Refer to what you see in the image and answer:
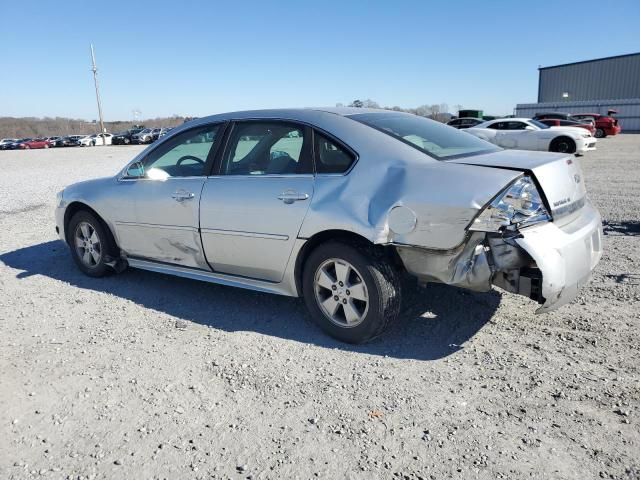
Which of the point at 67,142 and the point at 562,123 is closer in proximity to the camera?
the point at 562,123

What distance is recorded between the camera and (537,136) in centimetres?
1712

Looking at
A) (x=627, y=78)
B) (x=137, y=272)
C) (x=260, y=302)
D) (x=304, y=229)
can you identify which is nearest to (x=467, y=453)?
(x=304, y=229)

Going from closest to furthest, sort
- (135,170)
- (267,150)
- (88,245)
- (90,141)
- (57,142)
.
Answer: (267,150) → (135,170) → (88,245) → (90,141) → (57,142)

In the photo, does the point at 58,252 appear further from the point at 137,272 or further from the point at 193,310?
the point at 193,310

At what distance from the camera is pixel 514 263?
298 cm

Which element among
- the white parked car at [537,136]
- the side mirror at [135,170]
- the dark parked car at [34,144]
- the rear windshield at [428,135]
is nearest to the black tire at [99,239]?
the side mirror at [135,170]

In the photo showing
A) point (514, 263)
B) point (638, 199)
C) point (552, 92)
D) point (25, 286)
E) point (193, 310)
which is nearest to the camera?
point (514, 263)

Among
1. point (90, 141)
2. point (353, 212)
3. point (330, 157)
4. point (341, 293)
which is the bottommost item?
point (341, 293)

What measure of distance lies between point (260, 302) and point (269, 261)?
75cm

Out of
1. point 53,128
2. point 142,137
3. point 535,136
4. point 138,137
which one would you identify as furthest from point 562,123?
point 53,128

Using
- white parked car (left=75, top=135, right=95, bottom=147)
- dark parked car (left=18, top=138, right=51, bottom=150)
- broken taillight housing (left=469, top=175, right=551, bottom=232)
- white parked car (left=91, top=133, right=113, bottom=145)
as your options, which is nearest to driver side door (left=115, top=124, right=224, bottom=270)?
broken taillight housing (left=469, top=175, right=551, bottom=232)

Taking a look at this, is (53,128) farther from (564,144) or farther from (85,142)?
(564,144)

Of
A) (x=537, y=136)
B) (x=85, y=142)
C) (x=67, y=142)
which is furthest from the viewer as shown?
(x=67, y=142)

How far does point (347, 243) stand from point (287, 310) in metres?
1.12
